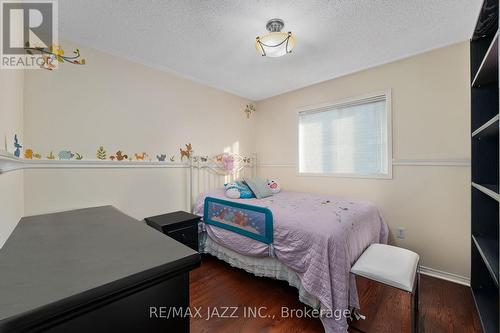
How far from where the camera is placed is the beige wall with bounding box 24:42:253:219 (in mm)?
1831

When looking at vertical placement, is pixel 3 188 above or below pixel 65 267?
above

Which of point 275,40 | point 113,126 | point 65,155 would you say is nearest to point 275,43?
point 275,40

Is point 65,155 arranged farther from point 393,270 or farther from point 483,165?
point 483,165

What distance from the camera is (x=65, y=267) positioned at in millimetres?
612

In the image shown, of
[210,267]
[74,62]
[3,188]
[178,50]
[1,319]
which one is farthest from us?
[210,267]

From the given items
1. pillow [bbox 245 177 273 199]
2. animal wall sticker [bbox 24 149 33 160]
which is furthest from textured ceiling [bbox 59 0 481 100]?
pillow [bbox 245 177 273 199]

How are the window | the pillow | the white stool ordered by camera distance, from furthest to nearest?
the pillow, the window, the white stool

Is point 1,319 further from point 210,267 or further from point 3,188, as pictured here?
point 210,267

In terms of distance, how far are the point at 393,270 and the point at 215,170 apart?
242 cm

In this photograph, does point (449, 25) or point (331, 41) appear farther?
point (331, 41)

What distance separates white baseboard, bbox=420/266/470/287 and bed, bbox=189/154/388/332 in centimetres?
52

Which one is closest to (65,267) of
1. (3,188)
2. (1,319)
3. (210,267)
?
(1,319)

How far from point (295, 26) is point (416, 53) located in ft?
4.77

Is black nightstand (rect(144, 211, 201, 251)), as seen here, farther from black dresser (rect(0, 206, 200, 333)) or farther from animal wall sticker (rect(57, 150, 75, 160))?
black dresser (rect(0, 206, 200, 333))
